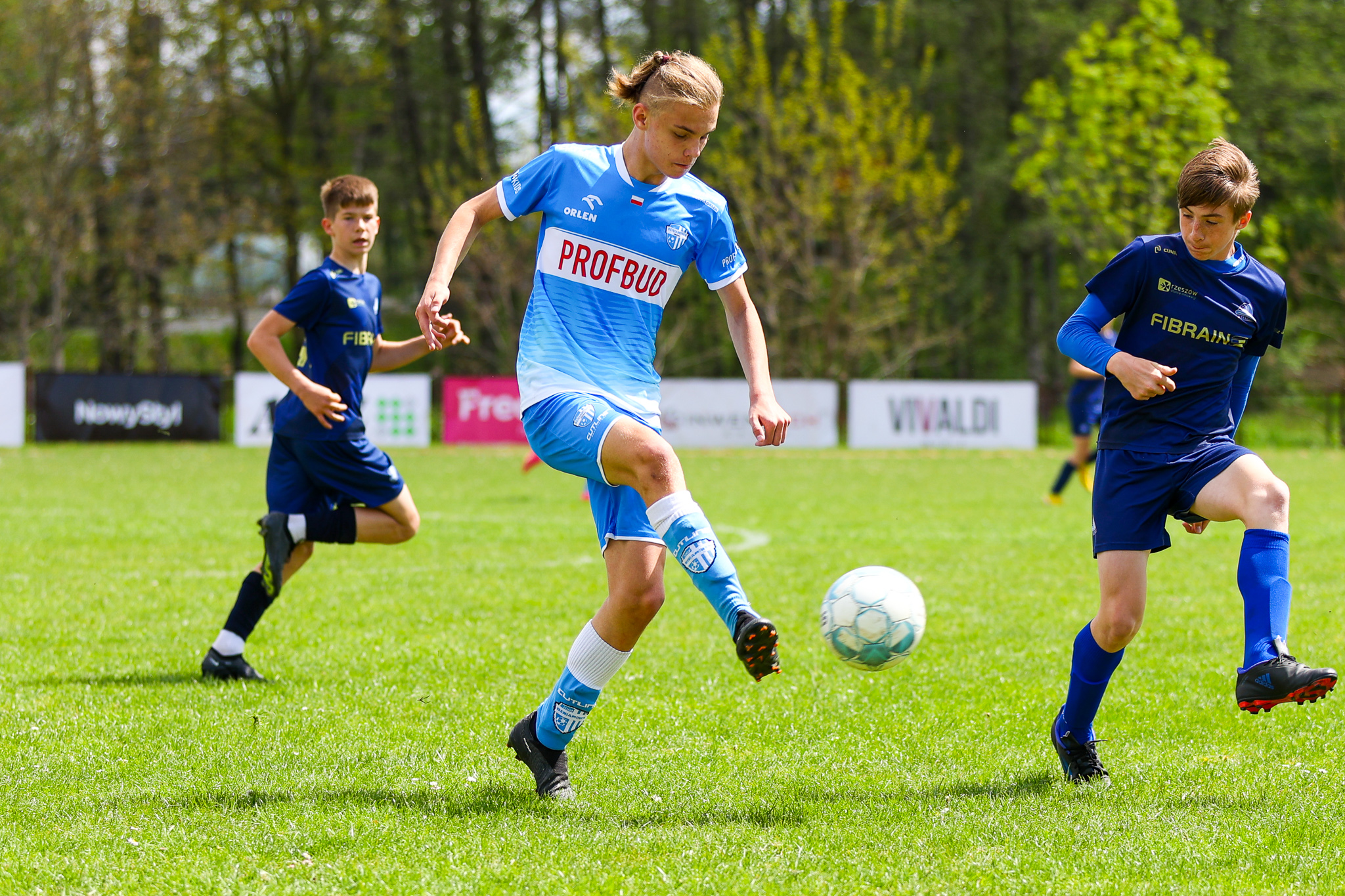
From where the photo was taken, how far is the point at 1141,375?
153 inches

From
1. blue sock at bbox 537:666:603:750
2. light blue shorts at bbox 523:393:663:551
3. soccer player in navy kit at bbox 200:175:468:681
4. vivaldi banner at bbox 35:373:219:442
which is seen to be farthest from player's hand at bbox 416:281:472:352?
vivaldi banner at bbox 35:373:219:442

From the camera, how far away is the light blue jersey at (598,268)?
3934mm

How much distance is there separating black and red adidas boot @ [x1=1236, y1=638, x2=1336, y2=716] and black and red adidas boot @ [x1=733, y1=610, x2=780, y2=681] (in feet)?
4.52

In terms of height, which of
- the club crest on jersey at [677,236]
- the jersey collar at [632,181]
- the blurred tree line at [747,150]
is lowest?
the club crest on jersey at [677,236]

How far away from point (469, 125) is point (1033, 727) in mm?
34800

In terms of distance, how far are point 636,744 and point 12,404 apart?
22.7m

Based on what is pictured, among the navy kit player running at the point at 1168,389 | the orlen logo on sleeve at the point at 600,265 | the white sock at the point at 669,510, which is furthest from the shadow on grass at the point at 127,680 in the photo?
the navy kit player running at the point at 1168,389

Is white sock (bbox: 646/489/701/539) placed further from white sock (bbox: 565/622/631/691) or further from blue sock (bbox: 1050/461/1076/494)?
blue sock (bbox: 1050/461/1076/494)

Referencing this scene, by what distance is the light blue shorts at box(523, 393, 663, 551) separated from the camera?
12.2 ft

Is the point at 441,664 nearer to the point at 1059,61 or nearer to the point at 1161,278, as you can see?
the point at 1161,278

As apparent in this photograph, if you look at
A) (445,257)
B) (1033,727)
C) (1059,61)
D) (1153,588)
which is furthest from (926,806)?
(1059,61)

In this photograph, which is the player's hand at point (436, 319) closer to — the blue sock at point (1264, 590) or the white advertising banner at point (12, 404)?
the blue sock at point (1264, 590)

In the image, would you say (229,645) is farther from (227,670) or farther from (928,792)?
(928,792)

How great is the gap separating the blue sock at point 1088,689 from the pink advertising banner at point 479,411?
21.3m
